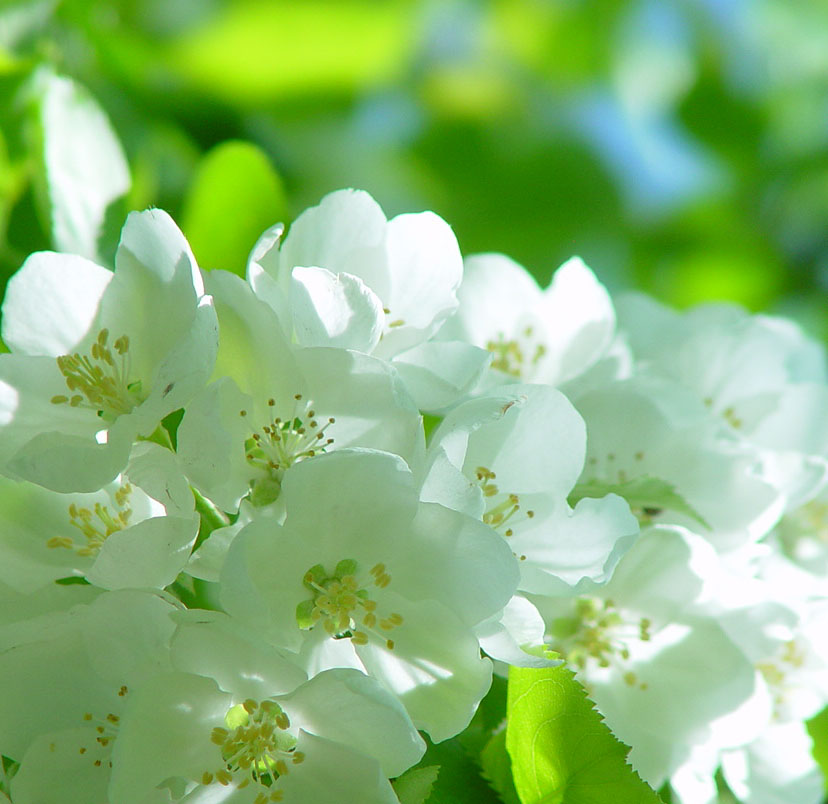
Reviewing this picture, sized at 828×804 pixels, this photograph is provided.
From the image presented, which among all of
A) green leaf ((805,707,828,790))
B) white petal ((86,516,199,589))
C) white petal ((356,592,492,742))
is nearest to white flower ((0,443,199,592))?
white petal ((86,516,199,589))

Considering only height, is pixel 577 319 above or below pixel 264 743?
above

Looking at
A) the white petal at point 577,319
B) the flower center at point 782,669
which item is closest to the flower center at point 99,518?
the white petal at point 577,319

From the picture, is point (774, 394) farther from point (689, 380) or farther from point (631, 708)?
point (631, 708)

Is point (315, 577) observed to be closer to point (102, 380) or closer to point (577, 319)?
point (102, 380)

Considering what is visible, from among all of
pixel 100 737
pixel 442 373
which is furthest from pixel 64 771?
pixel 442 373

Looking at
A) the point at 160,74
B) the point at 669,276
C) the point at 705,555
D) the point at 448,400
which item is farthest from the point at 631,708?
the point at 669,276

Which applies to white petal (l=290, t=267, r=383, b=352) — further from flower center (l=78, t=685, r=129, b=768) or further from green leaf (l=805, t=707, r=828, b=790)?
green leaf (l=805, t=707, r=828, b=790)
